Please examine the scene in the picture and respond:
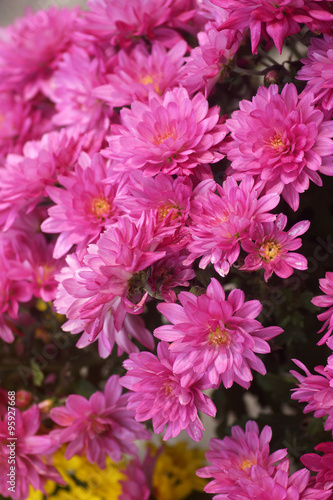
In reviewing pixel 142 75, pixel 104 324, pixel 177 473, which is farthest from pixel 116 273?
pixel 177 473

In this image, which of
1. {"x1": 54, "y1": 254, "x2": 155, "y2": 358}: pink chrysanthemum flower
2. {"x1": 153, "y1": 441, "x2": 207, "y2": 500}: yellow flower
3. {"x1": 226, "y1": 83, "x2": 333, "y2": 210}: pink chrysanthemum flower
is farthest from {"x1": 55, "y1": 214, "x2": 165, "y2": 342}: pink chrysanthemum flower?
{"x1": 153, "y1": 441, "x2": 207, "y2": 500}: yellow flower

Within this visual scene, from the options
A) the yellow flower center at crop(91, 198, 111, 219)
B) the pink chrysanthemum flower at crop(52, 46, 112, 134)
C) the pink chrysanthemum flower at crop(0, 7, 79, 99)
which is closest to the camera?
the yellow flower center at crop(91, 198, 111, 219)

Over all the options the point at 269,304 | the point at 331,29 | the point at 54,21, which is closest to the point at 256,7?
the point at 331,29

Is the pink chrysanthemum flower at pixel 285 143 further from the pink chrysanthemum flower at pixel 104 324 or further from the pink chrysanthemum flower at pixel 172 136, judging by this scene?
the pink chrysanthemum flower at pixel 104 324

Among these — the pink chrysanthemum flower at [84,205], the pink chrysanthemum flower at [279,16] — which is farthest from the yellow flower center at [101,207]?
the pink chrysanthemum flower at [279,16]

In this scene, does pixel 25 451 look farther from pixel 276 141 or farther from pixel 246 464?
pixel 276 141

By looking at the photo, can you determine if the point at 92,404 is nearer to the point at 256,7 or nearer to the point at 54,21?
the point at 256,7

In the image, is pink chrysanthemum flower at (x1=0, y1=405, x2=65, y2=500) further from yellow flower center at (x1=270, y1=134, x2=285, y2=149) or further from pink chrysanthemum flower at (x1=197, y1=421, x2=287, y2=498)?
yellow flower center at (x1=270, y1=134, x2=285, y2=149)

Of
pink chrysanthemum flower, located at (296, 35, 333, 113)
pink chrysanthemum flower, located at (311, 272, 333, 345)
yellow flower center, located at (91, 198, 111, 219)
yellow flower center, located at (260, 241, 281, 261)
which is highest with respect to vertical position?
pink chrysanthemum flower, located at (296, 35, 333, 113)
